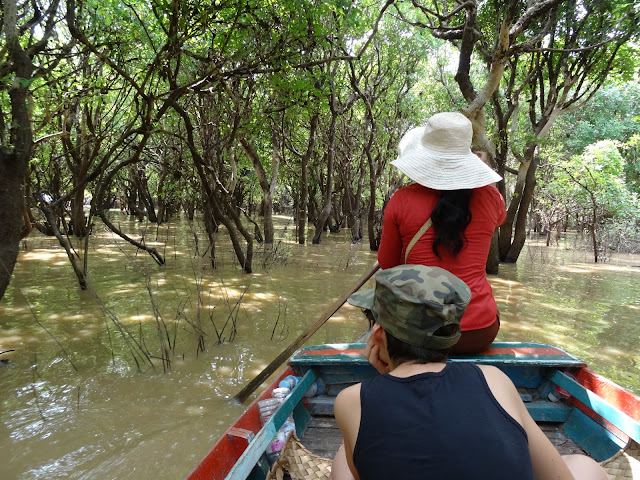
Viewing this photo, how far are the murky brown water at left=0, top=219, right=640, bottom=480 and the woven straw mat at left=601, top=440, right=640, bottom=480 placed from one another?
2.51 meters

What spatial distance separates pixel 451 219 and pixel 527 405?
52.1 inches

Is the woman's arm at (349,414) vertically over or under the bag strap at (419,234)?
under

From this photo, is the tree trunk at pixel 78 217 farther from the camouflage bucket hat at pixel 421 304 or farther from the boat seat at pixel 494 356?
the camouflage bucket hat at pixel 421 304

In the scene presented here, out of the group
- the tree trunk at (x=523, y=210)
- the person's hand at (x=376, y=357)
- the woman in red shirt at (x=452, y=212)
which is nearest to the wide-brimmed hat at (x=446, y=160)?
the woman in red shirt at (x=452, y=212)

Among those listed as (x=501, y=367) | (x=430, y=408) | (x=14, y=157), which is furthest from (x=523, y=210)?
(x=430, y=408)

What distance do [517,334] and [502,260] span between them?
596 centimetres

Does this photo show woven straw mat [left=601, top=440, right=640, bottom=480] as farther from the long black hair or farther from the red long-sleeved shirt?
the long black hair

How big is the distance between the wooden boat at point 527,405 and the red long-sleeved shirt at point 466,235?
0.35 meters

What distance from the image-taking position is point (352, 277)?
907 cm

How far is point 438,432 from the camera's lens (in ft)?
3.56

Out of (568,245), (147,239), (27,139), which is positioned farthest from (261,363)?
(568,245)

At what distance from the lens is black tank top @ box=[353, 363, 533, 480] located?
1.06 m

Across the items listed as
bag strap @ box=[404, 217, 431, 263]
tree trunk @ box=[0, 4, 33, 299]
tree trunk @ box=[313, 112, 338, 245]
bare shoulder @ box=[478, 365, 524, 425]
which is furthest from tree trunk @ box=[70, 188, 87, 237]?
bare shoulder @ box=[478, 365, 524, 425]

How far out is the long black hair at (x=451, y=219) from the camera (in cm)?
219
